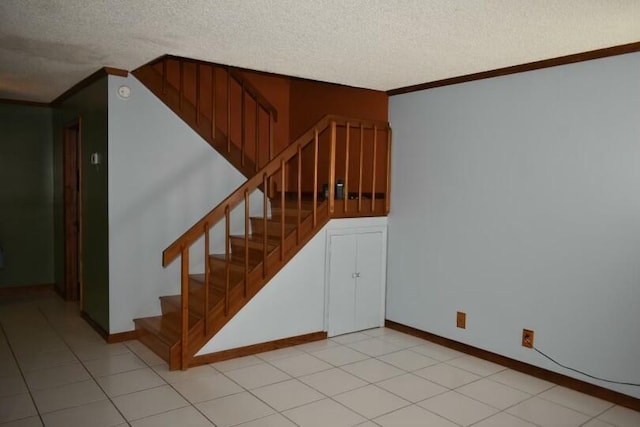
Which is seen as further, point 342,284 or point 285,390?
point 342,284

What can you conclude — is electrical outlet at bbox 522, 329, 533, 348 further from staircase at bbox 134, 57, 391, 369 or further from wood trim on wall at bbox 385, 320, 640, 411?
staircase at bbox 134, 57, 391, 369

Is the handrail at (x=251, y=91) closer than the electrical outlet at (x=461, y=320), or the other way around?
the electrical outlet at (x=461, y=320)

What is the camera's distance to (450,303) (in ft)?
13.5

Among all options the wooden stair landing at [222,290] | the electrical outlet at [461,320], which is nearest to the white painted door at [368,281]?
the wooden stair landing at [222,290]

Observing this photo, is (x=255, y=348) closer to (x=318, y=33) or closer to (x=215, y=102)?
(x=318, y=33)

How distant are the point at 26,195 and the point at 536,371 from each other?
579 cm

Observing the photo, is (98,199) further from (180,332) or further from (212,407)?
(212,407)

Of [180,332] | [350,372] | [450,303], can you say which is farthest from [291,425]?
[450,303]

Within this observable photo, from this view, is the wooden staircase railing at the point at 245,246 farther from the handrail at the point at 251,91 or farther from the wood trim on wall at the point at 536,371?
the wood trim on wall at the point at 536,371

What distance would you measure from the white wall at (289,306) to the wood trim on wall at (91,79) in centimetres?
211

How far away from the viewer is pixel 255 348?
12.7 ft

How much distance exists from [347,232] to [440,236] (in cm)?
82

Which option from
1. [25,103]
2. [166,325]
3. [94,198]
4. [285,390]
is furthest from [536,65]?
[25,103]

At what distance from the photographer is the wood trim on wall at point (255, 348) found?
11.8ft
